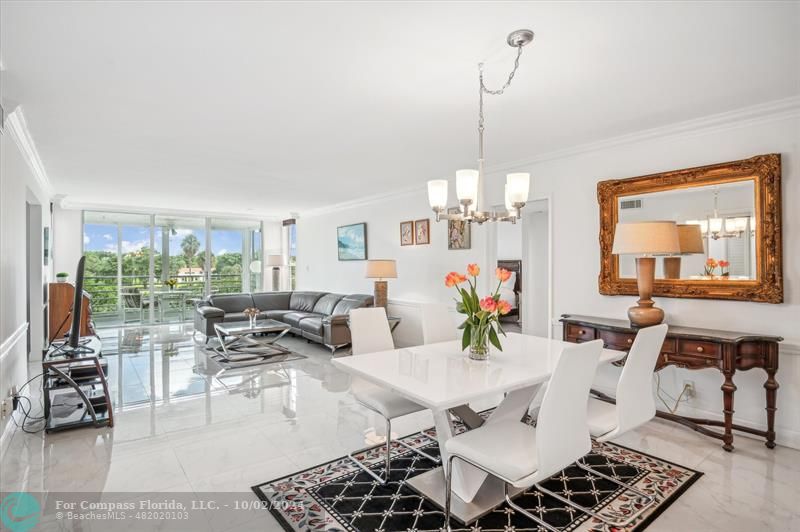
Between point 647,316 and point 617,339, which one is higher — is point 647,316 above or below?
above

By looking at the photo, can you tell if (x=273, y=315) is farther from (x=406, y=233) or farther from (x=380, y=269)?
(x=406, y=233)

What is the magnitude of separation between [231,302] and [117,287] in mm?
2495

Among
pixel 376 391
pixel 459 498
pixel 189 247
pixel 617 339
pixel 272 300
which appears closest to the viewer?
pixel 459 498

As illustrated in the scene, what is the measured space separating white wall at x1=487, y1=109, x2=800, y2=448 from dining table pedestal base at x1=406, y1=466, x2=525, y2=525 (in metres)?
2.09

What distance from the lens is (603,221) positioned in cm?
387

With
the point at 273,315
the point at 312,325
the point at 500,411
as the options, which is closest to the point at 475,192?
the point at 500,411

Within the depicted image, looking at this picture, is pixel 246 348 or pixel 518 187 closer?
pixel 518 187

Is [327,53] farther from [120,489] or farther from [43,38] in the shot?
[120,489]

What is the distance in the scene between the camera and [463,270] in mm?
5375

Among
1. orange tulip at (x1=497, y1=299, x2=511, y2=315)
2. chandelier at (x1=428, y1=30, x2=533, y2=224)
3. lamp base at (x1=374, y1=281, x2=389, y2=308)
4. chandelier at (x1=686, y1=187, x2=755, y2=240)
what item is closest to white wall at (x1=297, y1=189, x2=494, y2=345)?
lamp base at (x1=374, y1=281, x2=389, y2=308)

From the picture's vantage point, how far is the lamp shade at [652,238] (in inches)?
122

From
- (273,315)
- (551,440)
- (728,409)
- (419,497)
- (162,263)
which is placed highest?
(162,263)

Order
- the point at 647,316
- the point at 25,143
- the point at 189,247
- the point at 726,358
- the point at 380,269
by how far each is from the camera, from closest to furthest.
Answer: the point at 726,358 < the point at 647,316 < the point at 25,143 < the point at 380,269 < the point at 189,247

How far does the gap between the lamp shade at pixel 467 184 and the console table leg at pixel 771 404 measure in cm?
238
